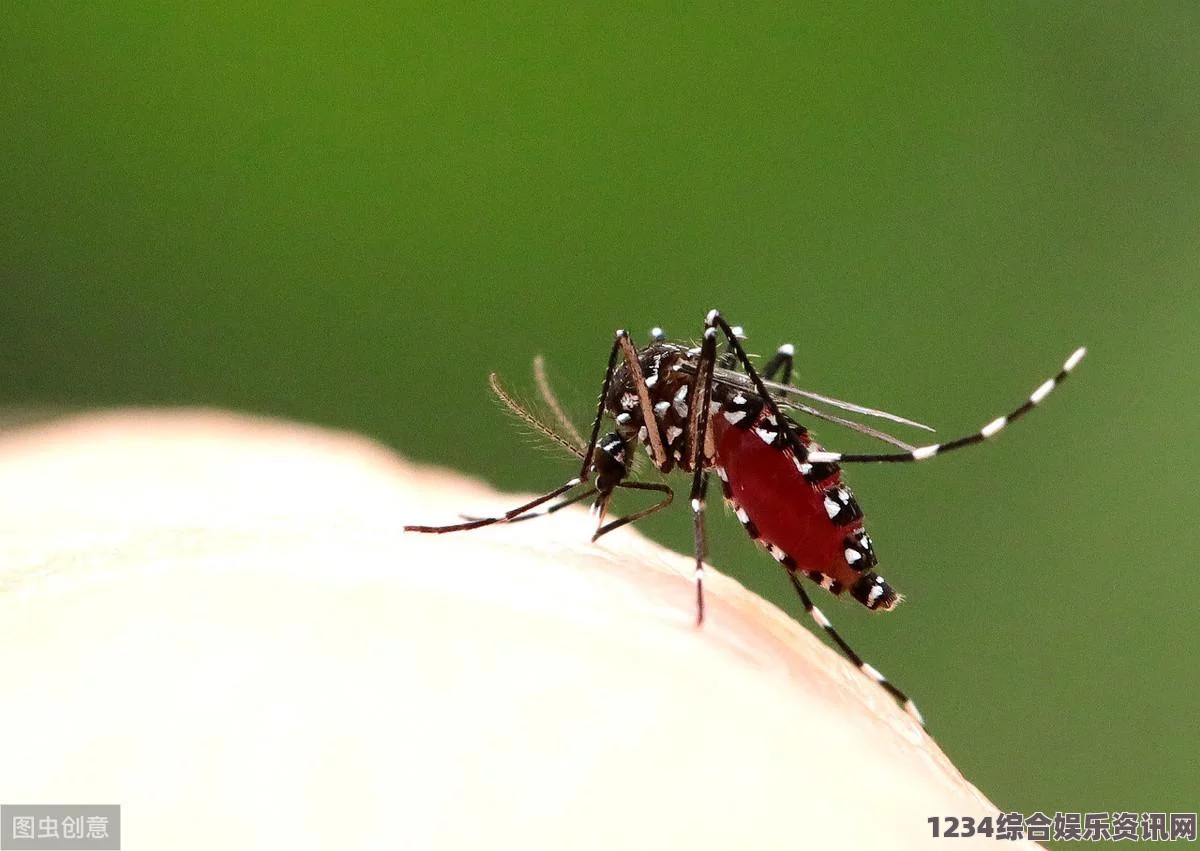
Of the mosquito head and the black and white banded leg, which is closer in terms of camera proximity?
the black and white banded leg

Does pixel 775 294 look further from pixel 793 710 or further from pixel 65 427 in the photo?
pixel 793 710

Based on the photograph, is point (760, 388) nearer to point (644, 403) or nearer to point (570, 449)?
point (644, 403)

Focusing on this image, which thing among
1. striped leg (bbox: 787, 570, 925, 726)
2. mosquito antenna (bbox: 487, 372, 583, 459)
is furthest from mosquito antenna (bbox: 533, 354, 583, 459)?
striped leg (bbox: 787, 570, 925, 726)

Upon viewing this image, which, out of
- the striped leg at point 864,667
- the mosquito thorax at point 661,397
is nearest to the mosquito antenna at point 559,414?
the mosquito thorax at point 661,397

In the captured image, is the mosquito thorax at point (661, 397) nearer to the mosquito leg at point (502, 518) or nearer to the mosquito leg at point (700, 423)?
the mosquito leg at point (700, 423)

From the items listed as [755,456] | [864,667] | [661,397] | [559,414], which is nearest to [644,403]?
[661,397]

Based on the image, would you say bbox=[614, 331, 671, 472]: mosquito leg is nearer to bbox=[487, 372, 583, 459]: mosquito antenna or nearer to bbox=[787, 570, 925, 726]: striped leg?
bbox=[487, 372, 583, 459]: mosquito antenna
